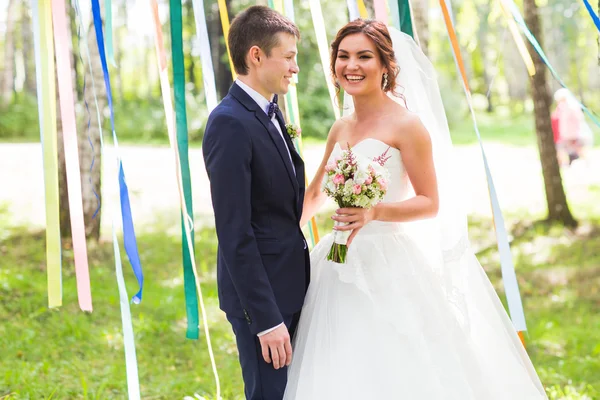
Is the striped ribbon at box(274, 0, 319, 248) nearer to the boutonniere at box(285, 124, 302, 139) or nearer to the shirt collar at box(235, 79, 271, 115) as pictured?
the boutonniere at box(285, 124, 302, 139)

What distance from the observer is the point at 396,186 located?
107 inches

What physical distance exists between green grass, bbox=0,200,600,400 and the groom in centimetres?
190

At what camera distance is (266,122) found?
246 centimetres

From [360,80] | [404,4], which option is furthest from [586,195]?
[360,80]

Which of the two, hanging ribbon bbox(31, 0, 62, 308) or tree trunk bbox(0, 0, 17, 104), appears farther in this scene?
tree trunk bbox(0, 0, 17, 104)

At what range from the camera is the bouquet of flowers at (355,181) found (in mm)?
2322

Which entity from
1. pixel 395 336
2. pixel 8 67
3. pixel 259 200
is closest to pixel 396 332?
pixel 395 336

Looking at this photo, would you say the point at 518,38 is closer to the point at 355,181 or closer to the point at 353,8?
the point at 353,8

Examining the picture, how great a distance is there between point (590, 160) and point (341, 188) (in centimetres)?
1373

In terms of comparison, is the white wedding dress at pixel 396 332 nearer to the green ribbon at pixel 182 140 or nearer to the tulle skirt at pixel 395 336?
the tulle skirt at pixel 395 336

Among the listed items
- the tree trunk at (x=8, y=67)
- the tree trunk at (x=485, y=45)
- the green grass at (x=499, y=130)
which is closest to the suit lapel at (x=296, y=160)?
the tree trunk at (x=8, y=67)

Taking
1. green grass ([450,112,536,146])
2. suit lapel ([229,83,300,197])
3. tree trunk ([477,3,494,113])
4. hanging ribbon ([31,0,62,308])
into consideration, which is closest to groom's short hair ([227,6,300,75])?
suit lapel ([229,83,300,197])

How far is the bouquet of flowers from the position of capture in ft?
7.62

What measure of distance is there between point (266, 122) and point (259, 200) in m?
0.30
